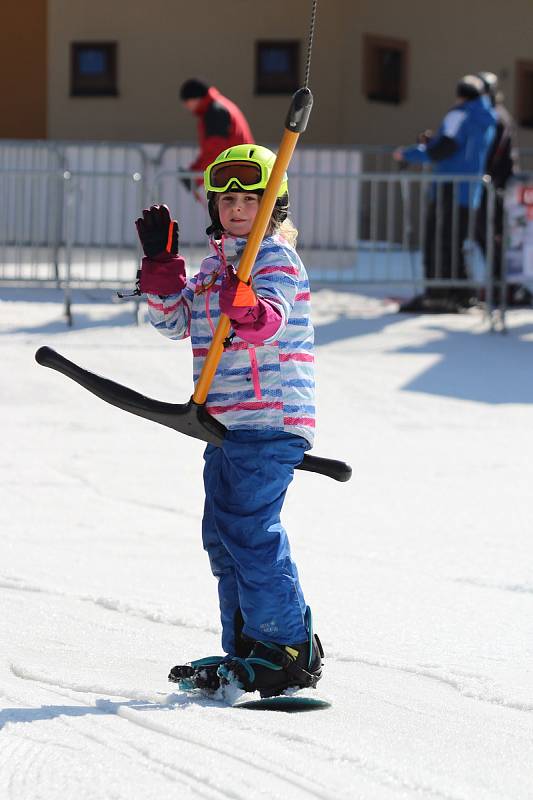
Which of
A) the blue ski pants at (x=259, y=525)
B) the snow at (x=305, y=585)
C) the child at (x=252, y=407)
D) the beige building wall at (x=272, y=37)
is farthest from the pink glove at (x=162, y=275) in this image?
the beige building wall at (x=272, y=37)

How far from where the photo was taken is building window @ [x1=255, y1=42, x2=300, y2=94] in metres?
20.0

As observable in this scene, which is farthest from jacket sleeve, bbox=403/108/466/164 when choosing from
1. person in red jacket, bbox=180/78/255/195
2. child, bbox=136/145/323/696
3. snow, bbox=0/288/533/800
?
child, bbox=136/145/323/696

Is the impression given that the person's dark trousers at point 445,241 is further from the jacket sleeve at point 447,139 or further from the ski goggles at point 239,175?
the ski goggles at point 239,175

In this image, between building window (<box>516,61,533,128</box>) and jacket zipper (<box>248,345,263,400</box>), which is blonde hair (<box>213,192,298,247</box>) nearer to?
jacket zipper (<box>248,345,263,400</box>)

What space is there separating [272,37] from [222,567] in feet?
53.5

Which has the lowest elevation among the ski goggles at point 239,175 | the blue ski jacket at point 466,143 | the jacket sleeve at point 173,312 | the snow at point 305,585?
the snow at point 305,585

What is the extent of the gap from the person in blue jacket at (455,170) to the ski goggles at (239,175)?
836 centimetres

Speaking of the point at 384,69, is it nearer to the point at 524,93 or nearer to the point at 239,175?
the point at 524,93

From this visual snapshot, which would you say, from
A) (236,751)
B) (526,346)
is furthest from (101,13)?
(236,751)

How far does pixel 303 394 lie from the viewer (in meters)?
4.16

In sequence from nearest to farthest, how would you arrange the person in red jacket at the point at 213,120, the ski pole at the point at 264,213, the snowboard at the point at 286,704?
the ski pole at the point at 264,213
the snowboard at the point at 286,704
the person in red jacket at the point at 213,120

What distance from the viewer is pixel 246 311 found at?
3840 millimetres

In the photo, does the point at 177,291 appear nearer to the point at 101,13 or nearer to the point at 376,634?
the point at 376,634

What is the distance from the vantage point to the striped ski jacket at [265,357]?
4.10 metres
